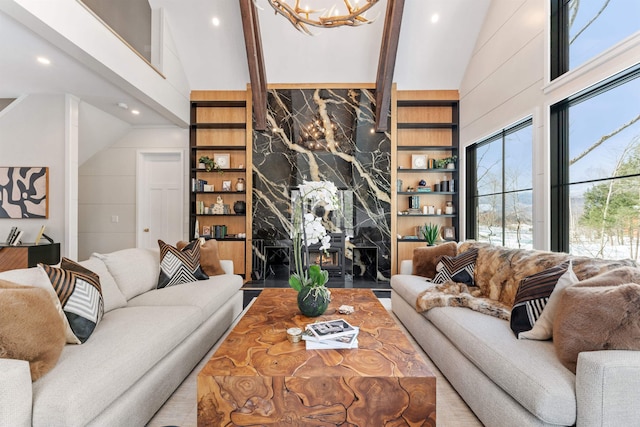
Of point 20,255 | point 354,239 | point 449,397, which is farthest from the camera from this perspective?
point 354,239

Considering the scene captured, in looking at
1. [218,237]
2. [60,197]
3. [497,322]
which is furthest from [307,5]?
[497,322]

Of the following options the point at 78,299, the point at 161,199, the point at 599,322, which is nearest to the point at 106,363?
the point at 78,299

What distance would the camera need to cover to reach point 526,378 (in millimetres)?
1295

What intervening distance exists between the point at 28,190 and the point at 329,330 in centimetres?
458

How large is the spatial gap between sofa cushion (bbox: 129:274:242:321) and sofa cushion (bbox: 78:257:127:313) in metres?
0.11

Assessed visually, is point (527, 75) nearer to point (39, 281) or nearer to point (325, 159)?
point (325, 159)

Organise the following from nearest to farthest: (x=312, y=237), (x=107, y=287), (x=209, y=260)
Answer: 1. (x=312, y=237)
2. (x=107, y=287)
3. (x=209, y=260)

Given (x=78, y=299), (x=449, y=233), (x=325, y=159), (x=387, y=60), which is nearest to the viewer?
(x=78, y=299)

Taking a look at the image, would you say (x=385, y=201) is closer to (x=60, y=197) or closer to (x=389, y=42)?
(x=389, y=42)

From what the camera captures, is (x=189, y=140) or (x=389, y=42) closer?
(x=389, y=42)

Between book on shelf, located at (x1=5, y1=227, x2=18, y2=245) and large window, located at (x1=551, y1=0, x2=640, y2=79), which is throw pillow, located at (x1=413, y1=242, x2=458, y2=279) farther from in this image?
book on shelf, located at (x1=5, y1=227, x2=18, y2=245)

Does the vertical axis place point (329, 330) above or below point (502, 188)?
below

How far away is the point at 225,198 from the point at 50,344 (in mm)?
4247

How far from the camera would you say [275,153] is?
5199 mm
